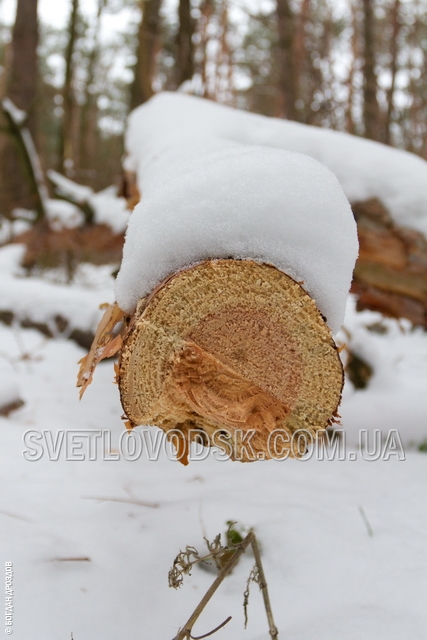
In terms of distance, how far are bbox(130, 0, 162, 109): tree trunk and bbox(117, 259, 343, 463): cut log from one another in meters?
4.54

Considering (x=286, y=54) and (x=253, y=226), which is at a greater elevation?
(x=286, y=54)

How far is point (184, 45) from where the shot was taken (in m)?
5.00

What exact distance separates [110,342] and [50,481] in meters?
0.63

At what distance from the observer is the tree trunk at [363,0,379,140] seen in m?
6.37

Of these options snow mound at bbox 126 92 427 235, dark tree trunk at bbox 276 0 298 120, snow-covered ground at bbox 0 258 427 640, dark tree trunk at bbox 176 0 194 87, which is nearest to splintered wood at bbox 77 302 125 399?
snow-covered ground at bbox 0 258 427 640

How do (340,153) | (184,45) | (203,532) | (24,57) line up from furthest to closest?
1. (24,57)
2. (184,45)
3. (340,153)
4. (203,532)

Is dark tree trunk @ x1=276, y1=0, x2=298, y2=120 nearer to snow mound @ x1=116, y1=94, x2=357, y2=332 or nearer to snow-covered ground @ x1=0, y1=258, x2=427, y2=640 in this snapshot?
snow-covered ground @ x1=0, y1=258, x2=427, y2=640

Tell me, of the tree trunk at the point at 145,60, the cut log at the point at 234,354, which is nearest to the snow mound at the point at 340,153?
the cut log at the point at 234,354

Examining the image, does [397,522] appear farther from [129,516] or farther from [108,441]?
[108,441]

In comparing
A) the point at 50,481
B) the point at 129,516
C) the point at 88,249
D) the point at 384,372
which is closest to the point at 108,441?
the point at 50,481

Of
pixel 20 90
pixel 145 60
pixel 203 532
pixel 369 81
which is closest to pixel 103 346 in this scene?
pixel 203 532

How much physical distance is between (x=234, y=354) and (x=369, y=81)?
23.3 feet

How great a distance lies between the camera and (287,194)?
773 millimetres

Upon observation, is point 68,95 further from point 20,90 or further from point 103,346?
point 103,346
